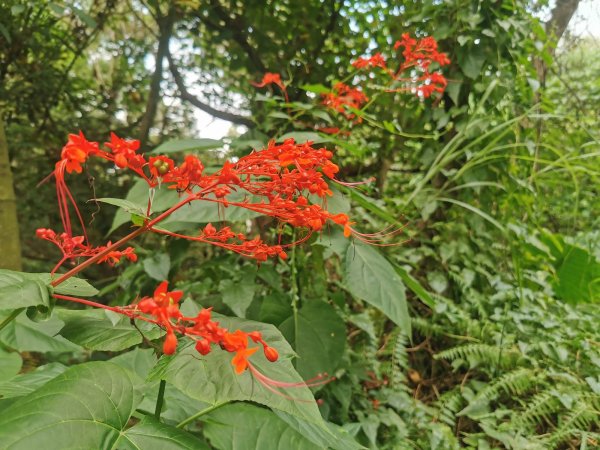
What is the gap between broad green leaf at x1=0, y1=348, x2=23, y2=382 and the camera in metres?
0.77

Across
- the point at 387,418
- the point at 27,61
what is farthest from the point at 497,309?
the point at 27,61

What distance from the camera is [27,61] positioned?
2256mm

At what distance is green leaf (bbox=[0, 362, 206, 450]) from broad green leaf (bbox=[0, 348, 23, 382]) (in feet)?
0.97

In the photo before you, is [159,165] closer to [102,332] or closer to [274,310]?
[102,332]

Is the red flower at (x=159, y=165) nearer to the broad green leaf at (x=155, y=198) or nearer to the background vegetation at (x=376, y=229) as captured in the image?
the background vegetation at (x=376, y=229)

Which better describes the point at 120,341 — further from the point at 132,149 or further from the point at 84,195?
the point at 84,195

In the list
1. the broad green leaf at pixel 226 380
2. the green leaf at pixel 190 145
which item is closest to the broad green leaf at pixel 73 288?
the broad green leaf at pixel 226 380

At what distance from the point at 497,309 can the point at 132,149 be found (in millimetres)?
1380

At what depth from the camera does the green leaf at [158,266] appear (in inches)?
45.9

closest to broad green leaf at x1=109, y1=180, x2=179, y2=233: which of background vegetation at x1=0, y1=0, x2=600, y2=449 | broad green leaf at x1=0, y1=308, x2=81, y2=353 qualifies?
background vegetation at x1=0, y1=0, x2=600, y2=449

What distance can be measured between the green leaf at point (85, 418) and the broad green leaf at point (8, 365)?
0.30m

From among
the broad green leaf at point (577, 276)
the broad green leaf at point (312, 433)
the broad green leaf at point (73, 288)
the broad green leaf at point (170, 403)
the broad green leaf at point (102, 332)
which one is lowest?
the broad green leaf at point (170, 403)

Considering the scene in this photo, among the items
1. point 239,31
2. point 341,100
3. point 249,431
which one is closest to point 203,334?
point 249,431

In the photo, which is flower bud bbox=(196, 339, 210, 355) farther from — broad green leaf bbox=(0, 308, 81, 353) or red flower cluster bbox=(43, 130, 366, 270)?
broad green leaf bbox=(0, 308, 81, 353)
